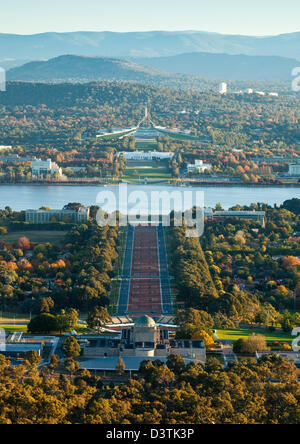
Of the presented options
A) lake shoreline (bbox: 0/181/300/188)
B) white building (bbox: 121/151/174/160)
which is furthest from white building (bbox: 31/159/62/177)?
white building (bbox: 121/151/174/160)

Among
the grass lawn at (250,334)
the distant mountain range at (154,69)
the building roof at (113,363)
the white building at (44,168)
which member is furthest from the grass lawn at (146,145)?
the distant mountain range at (154,69)

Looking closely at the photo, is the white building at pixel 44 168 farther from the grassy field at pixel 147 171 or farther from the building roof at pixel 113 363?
the building roof at pixel 113 363

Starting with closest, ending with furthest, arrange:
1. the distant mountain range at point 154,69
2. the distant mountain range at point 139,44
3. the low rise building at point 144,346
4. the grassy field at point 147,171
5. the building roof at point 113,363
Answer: the building roof at point 113,363, the low rise building at point 144,346, the grassy field at point 147,171, the distant mountain range at point 154,69, the distant mountain range at point 139,44

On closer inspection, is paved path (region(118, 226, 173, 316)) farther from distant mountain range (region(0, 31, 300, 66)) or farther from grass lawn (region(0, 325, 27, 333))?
distant mountain range (region(0, 31, 300, 66))

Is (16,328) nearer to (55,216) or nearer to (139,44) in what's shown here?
(55,216)

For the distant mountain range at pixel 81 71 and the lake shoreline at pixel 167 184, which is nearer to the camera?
the lake shoreline at pixel 167 184

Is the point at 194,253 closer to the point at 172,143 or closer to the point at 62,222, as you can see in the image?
the point at 62,222

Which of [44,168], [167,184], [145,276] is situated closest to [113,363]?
[145,276]
